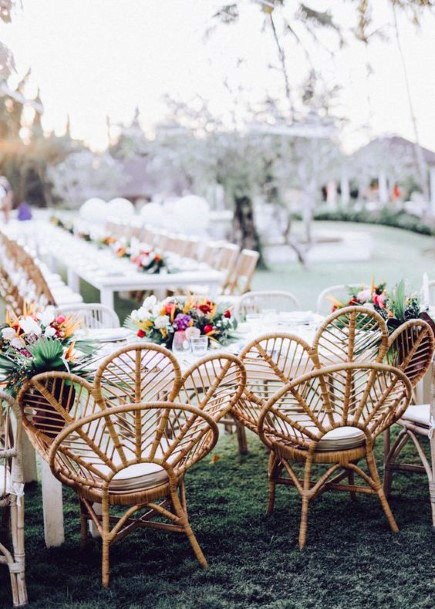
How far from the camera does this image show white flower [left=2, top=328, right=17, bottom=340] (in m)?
3.09

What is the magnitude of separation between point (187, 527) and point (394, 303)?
1398 mm

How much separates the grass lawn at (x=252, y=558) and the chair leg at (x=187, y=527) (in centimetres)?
5

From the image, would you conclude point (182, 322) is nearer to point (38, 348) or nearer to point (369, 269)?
point (38, 348)

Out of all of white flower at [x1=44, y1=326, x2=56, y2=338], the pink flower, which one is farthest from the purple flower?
the pink flower

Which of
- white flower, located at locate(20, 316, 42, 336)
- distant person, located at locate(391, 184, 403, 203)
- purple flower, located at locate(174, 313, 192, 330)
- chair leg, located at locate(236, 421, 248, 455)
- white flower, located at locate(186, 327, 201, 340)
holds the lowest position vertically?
chair leg, located at locate(236, 421, 248, 455)

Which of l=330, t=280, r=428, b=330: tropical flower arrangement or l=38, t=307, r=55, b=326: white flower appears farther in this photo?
l=330, t=280, r=428, b=330: tropical flower arrangement

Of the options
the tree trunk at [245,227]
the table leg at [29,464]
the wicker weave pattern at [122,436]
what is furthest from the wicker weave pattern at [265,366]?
the tree trunk at [245,227]

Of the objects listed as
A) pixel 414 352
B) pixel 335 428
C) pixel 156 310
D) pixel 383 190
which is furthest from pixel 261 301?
pixel 383 190

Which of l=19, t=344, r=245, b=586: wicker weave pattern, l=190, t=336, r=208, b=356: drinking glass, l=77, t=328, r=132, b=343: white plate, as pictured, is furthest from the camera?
l=77, t=328, r=132, b=343: white plate

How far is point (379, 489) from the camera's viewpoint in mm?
3252

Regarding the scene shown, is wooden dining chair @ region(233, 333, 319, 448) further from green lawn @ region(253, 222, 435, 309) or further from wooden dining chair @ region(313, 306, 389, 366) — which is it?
green lawn @ region(253, 222, 435, 309)

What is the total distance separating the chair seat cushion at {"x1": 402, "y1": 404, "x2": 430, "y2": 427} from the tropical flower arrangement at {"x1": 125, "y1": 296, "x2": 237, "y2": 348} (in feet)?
3.01

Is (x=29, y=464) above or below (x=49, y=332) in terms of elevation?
below

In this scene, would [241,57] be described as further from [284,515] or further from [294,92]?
[284,515]
